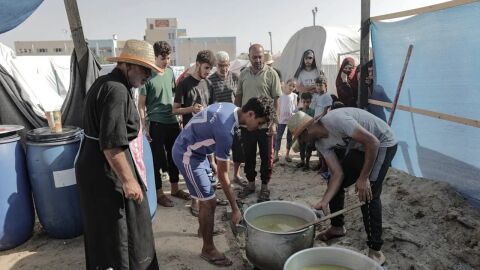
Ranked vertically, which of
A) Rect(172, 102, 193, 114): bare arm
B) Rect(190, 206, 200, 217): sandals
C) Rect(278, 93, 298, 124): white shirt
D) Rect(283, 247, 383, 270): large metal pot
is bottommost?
Rect(190, 206, 200, 217): sandals

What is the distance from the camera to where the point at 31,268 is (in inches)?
112

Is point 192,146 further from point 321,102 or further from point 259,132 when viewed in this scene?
point 321,102

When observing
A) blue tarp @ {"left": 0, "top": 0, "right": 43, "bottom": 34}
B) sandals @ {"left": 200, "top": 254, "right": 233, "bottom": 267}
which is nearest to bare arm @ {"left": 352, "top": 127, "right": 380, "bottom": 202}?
sandals @ {"left": 200, "top": 254, "right": 233, "bottom": 267}

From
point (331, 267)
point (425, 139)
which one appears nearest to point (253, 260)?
point (331, 267)

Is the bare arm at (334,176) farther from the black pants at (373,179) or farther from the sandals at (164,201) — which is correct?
the sandals at (164,201)

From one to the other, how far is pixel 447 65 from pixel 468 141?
32.2 inches

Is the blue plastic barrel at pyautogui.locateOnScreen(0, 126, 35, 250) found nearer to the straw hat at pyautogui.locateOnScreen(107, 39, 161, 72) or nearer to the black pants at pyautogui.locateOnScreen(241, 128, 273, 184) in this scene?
the straw hat at pyautogui.locateOnScreen(107, 39, 161, 72)

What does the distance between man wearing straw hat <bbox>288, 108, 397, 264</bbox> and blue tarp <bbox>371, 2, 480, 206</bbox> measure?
1100 millimetres

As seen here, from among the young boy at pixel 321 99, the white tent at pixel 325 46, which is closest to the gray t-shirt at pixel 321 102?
the young boy at pixel 321 99

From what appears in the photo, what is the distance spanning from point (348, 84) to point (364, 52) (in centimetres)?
71

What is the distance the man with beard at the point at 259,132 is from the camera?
13.9ft

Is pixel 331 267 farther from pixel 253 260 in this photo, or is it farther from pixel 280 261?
pixel 253 260

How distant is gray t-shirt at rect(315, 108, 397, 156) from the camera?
247 cm

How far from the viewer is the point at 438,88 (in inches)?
139
